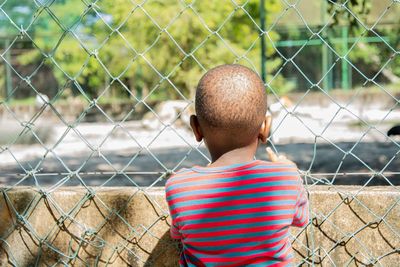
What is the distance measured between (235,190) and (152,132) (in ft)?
35.5

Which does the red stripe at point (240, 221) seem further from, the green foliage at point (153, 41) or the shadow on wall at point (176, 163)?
the green foliage at point (153, 41)

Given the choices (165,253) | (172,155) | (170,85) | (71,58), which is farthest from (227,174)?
(71,58)

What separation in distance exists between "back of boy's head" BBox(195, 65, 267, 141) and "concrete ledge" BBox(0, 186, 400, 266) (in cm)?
64

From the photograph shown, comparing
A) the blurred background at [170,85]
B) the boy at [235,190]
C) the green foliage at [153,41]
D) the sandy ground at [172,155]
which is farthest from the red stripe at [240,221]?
the green foliage at [153,41]

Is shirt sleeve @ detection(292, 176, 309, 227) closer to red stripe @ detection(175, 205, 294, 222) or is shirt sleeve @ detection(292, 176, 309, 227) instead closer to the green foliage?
red stripe @ detection(175, 205, 294, 222)

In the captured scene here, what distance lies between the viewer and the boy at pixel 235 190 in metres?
1.59

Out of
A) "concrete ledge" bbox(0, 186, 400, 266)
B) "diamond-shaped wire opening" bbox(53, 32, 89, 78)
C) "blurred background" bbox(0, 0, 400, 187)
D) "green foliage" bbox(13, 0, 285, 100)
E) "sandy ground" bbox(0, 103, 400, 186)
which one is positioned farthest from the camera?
"diamond-shaped wire opening" bbox(53, 32, 89, 78)

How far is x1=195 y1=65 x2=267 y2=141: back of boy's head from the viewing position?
158 cm

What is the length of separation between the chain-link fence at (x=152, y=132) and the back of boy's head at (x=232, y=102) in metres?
0.60

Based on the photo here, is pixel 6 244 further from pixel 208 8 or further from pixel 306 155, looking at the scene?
pixel 208 8

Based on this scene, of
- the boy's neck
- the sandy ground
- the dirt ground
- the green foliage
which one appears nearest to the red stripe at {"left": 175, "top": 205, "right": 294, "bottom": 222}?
the boy's neck

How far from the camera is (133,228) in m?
2.22

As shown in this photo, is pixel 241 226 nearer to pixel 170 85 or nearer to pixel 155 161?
pixel 155 161

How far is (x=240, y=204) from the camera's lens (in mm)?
1592
